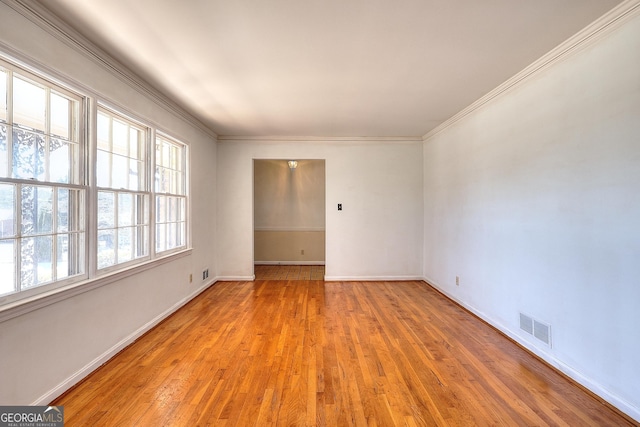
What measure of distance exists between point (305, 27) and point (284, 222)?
5.50m

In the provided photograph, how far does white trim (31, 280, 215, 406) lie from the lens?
1.91 meters

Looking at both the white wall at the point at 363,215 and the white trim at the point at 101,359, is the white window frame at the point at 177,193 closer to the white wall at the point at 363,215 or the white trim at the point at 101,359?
the white trim at the point at 101,359

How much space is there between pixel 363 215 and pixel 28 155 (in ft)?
14.3

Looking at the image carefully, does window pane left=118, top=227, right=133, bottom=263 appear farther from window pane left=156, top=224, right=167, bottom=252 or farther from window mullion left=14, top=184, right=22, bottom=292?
window mullion left=14, top=184, right=22, bottom=292

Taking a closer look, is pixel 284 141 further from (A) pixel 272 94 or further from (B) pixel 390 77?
(B) pixel 390 77

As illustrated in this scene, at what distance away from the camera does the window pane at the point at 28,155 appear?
1.78 m

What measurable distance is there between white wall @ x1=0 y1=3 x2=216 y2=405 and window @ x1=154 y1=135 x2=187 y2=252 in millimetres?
227

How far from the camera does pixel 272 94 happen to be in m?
3.28

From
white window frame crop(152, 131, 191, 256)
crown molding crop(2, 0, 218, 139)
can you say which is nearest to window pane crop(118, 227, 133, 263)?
white window frame crop(152, 131, 191, 256)

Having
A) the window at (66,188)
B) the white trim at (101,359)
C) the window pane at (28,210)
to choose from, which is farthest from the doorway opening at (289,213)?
the window pane at (28,210)

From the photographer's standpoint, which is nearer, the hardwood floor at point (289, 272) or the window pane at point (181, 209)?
the window pane at point (181, 209)

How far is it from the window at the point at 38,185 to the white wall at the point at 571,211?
3859mm

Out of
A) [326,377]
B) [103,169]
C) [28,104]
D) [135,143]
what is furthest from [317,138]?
[326,377]

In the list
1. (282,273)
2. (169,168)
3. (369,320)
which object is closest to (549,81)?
(369,320)
